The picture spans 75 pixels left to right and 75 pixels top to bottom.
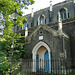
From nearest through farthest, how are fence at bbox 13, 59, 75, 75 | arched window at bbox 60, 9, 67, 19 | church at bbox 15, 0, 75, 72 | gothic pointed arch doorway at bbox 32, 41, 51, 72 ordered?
fence at bbox 13, 59, 75, 75
church at bbox 15, 0, 75, 72
gothic pointed arch doorway at bbox 32, 41, 51, 72
arched window at bbox 60, 9, 67, 19

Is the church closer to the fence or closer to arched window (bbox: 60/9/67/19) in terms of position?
arched window (bbox: 60/9/67/19)

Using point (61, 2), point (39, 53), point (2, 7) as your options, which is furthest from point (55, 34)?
point (61, 2)

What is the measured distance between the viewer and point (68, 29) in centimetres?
1867

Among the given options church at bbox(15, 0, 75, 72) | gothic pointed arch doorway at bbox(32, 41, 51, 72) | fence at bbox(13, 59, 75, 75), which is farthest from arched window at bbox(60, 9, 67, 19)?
fence at bbox(13, 59, 75, 75)

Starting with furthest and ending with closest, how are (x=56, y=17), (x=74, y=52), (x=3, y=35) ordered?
(x=56, y=17) → (x=74, y=52) → (x=3, y=35)

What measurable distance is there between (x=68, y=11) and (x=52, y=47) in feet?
31.5

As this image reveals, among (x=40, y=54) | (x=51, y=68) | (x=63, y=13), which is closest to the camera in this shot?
(x=51, y=68)

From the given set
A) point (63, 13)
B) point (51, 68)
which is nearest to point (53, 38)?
point (51, 68)

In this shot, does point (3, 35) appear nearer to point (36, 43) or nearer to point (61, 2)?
point (36, 43)

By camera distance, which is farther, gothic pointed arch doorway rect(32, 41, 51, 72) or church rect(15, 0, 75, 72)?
gothic pointed arch doorway rect(32, 41, 51, 72)

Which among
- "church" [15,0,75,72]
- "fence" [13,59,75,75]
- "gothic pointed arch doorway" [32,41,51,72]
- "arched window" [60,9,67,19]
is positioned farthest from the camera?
"arched window" [60,9,67,19]

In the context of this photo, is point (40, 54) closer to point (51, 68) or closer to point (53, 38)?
point (53, 38)

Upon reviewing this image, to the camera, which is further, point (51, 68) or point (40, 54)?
point (40, 54)

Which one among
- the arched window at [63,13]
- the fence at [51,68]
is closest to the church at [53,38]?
the arched window at [63,13]
